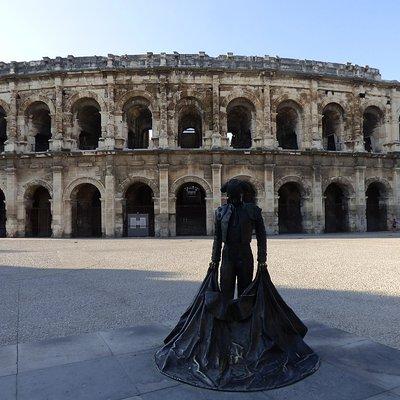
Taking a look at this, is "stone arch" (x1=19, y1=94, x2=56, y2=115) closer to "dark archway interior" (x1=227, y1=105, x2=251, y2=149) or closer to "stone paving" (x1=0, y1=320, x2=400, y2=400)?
"dark archway interior" (x1=227, y1=105, x2=251, y2=149)

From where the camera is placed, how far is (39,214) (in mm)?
23469

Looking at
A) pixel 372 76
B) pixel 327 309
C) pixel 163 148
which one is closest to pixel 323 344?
pixel 327 309

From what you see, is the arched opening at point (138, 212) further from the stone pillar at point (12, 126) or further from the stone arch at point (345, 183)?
the stone arch at point (345, 183)

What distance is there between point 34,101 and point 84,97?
11.0ft

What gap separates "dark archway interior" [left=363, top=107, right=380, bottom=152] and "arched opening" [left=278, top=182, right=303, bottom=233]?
266 inches

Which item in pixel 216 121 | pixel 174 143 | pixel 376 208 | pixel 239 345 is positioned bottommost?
pixel 239 345

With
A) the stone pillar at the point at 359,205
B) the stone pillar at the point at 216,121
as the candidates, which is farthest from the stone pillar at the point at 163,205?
the stone pillar at the point at 359,205

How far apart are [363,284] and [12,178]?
Result: 21131 mm

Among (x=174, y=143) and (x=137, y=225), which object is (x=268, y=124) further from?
(x=137, y=225)

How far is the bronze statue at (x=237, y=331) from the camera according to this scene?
9.51 feet

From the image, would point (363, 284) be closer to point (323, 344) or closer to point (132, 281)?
point (323, 344)

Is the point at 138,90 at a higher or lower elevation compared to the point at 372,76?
lower

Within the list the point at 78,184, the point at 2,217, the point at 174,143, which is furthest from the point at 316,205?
the point at 2,217

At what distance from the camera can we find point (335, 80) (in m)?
22.8
